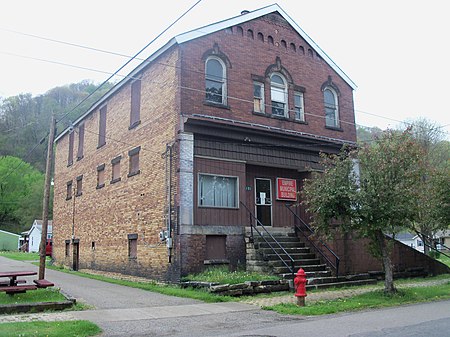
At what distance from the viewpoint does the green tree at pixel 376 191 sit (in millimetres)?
12806

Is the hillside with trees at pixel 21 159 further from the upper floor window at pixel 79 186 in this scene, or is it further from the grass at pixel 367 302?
the grass at pixel 367 302

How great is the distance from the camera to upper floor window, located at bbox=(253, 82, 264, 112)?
1871cm

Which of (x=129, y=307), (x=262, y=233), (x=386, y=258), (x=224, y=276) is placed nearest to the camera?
(x=129, y=307)

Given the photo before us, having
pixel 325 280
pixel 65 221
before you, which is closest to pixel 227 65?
pixel 325 280

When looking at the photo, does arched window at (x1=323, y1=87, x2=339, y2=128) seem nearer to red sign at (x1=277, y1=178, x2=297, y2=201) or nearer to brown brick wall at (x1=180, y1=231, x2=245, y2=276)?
red sign at (x1=277, y1=178, x2=297, y2=201)

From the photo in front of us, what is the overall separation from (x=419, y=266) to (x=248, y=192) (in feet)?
26.3

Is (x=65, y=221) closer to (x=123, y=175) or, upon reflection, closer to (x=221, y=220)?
(x=123, y=175)

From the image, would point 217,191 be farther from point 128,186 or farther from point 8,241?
point 8,241

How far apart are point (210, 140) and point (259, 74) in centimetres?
409

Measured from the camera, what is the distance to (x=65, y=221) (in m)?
27.9

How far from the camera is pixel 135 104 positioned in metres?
19.7

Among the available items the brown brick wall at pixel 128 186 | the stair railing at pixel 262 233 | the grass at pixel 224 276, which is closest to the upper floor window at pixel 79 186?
the brown brick wall at pixel 128 186

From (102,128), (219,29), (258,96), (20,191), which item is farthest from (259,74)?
(20,191)

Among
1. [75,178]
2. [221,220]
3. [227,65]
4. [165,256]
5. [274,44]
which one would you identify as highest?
[274,44]
